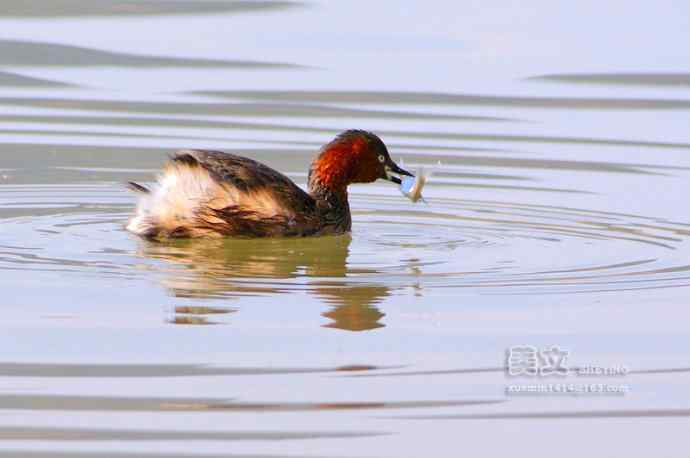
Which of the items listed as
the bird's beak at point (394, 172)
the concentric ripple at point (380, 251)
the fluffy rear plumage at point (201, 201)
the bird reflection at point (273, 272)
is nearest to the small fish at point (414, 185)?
the bird's beak at point (394, 172)

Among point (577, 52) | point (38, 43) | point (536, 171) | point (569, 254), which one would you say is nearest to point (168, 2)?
point (38, 43)

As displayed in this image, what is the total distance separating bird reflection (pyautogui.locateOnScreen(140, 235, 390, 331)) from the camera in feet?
25.3

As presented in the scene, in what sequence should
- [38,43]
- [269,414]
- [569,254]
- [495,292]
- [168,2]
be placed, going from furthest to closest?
1. [168,2]
2. [38,43]
3. [569,254]
4. [495,292]
5. [269,414]

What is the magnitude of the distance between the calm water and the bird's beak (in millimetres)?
279

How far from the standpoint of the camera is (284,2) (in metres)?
16.7

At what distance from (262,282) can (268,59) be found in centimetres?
685

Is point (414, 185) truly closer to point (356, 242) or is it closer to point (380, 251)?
point (356, 242)

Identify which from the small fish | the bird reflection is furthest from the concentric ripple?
the small fish

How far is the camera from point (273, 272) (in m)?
8.45

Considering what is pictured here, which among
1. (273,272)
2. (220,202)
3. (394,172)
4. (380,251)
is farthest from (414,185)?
(273,272)

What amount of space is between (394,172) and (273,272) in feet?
6.50

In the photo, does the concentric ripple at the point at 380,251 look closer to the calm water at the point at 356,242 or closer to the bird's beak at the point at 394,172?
the calm water at the point at 356,242

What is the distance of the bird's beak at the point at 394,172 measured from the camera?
10242mm

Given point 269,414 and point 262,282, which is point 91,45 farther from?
point 269,414
